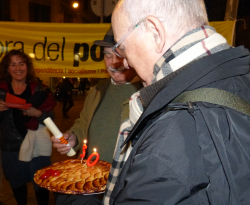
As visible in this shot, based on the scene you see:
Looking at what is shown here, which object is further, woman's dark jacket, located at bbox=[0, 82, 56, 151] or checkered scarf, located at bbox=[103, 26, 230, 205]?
woman's dark jacket, located at bbox=[0, 82, 56, 151]

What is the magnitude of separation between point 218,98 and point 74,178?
1548mm

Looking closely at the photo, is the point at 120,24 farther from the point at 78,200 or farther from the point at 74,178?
the point at 74,178

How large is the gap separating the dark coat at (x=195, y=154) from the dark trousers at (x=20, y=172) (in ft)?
8.98

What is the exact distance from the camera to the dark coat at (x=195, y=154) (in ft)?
2.14

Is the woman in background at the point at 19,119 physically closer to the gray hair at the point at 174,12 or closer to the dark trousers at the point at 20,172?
the dark trousers at the point at 20,172

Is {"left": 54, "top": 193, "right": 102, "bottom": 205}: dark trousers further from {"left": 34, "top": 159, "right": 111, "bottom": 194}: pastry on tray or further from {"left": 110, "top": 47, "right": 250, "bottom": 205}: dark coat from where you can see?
{"left": 110, "top": 47, "right": 250, "bottom": 205}: dark coat

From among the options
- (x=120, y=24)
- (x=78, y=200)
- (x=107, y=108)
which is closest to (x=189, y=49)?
(x=120, y=24)

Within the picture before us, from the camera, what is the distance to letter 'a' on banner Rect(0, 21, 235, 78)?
471 centimetres

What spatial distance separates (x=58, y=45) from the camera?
15.7ft

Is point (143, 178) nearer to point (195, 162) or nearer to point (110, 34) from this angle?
point (195, 162)

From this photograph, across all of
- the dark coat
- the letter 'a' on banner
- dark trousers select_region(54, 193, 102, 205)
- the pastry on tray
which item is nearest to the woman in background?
the pastry on tray

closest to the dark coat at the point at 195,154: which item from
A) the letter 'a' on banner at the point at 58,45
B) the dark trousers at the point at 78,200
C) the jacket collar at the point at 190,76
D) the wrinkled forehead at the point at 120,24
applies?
the jacket collar at the point at 190,76

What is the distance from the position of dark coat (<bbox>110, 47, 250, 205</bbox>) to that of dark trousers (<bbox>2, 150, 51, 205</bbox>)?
8.98ft

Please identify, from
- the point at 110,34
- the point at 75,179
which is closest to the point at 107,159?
the point at 75,179
